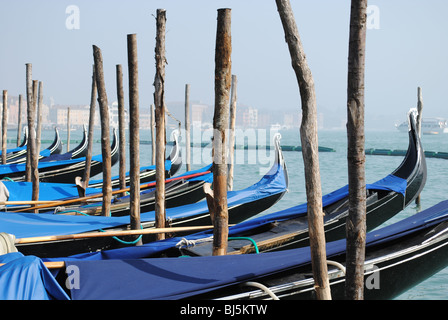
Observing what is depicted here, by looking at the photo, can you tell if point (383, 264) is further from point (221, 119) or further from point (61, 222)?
point (61, 222)

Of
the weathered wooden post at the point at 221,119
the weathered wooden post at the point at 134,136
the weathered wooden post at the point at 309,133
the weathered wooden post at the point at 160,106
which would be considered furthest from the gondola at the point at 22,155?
the weathered wooden post at the point at 309,133

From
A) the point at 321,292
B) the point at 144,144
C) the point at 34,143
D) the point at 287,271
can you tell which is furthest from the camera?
the point at 144,144

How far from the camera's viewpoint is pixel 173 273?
2619mm

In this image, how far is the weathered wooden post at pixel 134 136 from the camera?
446 cm

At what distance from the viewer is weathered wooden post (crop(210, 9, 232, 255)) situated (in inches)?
125

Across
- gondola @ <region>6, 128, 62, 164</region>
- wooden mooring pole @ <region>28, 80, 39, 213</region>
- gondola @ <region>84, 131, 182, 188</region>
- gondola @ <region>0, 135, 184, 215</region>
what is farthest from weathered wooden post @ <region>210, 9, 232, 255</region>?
gondola @ <region>6, 128, 62, 164</region>

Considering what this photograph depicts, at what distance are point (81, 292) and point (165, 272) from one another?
1.42ft

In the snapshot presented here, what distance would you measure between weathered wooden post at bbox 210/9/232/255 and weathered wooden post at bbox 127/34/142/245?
1.37 meters

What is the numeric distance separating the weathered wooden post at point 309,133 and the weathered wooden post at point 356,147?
21 centimetres

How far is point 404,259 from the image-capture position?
3.16 meters

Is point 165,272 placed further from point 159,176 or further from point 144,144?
point 144,144

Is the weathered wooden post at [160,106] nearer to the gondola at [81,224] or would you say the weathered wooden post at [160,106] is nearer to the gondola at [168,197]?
the gondola at [81,224]

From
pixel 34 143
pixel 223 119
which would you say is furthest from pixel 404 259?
pixel 34 143
